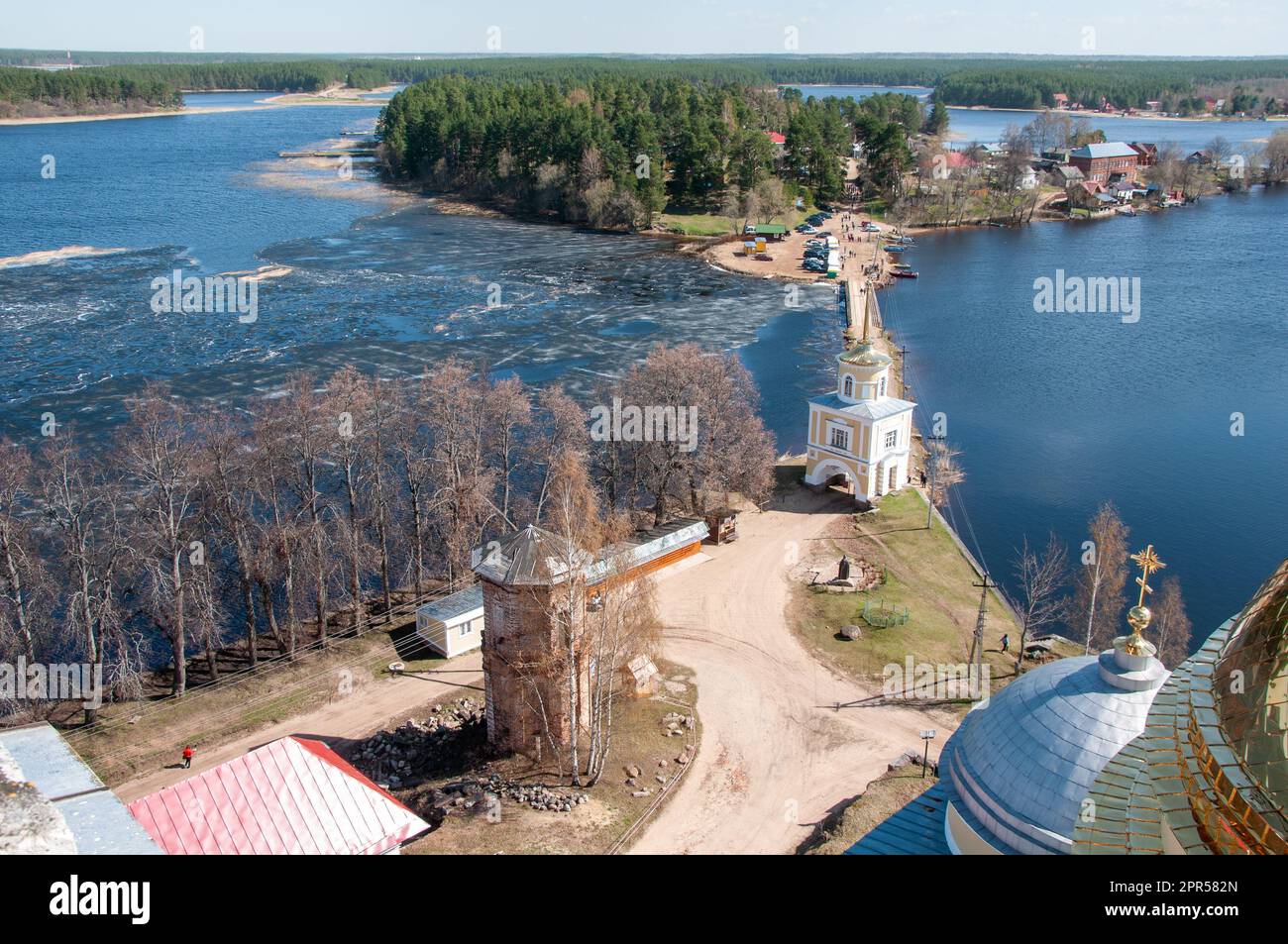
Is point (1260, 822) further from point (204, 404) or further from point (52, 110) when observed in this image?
point (52, 110)

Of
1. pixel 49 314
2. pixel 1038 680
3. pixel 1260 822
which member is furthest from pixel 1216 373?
pixel 49 314

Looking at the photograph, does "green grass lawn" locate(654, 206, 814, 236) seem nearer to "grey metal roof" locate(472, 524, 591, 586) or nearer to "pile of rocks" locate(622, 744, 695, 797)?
"pile of rocks" locate(622, 744, 695, 797)

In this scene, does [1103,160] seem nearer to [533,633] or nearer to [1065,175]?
[1065,175]

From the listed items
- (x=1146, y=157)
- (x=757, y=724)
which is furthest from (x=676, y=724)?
(x=1146, y=157)

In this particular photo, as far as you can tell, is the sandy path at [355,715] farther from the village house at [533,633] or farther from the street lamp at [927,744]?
the street lamp at [927,744]

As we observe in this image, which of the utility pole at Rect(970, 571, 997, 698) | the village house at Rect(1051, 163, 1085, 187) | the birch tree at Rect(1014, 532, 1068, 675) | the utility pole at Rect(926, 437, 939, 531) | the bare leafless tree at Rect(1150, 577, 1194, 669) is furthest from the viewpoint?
the village house at Rect(1051, 163, 1085, 187)

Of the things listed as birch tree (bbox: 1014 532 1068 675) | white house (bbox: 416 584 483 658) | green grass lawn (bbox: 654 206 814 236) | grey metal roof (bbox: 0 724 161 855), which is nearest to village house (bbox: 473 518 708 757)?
white house (bbox: 416 584 483 658)
